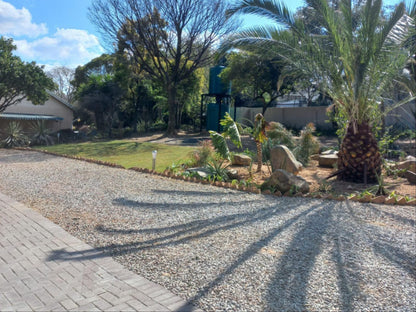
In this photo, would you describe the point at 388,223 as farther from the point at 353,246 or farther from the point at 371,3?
the point at 371,3

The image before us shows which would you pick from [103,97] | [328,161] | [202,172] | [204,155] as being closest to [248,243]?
[202,172]

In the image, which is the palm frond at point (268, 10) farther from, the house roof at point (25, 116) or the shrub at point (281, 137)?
the house roof at point (25, 116)

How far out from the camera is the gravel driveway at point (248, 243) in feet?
12.4

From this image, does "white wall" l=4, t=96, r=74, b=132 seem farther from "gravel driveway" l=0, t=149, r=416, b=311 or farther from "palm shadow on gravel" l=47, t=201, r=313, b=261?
"palm shadow on gravel" l=47, t=201, r=313, b=261

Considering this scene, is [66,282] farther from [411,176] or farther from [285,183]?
[411,176]

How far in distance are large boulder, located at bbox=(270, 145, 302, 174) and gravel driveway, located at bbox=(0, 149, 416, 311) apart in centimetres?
262

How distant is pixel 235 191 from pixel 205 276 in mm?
4994

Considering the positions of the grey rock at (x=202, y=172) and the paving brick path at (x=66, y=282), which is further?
the grey rock at (x=202, y=172)

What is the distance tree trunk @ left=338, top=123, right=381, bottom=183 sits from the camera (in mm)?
9773

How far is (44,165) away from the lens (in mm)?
14094

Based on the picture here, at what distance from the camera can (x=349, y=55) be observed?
911 centimetres

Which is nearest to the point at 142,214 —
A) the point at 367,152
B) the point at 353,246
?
the point at 353,246

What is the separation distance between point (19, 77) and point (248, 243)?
22.7 meters

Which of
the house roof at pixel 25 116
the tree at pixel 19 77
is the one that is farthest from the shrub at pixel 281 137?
the house roof at pixel 25 116
